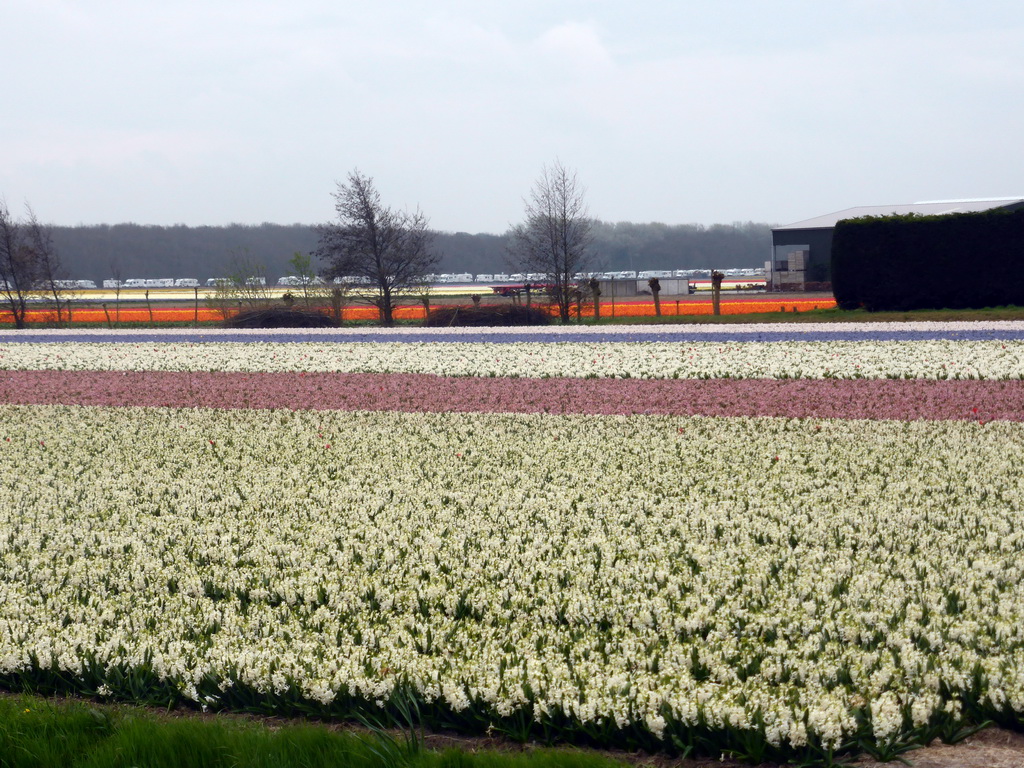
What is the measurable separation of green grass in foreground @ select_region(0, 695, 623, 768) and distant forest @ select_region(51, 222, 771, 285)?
12148cm

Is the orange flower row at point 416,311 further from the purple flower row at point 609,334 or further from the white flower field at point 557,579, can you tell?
the white flower field at point 557,579

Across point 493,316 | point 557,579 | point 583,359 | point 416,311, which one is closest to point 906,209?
point 416,311

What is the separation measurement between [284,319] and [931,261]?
770 inches

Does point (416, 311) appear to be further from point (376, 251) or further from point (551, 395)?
point (551, 395)

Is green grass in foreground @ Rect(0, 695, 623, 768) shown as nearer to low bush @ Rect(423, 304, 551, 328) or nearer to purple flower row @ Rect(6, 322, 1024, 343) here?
purple flower row @ Rect(6, 322, 1024, 343)

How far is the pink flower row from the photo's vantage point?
13.1m

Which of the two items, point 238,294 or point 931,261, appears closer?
point 931,261

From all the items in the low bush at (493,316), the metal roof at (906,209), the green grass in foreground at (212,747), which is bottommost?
the green grass in foreground at (212,747)

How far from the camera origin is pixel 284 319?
34656 millimetres

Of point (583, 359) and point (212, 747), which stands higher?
point (583, 359)

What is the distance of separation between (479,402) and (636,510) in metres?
7.06

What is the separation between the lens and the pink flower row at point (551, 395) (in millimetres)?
13117

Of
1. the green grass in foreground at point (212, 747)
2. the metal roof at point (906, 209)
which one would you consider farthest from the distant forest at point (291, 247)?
the green grass in foreground at point (212, 747)

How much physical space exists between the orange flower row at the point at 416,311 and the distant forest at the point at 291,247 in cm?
7715
